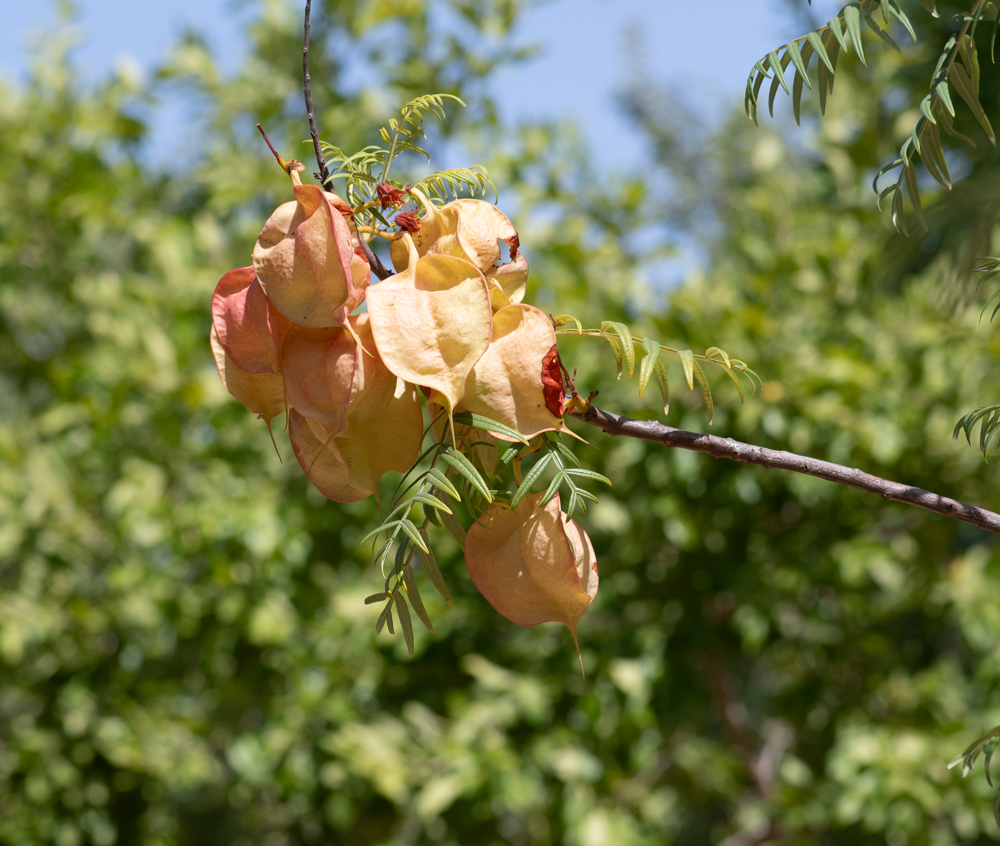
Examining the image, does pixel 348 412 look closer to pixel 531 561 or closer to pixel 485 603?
pixel 531 561

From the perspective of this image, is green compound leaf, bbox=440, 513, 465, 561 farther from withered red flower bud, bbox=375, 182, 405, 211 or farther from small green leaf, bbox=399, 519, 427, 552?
withered red flower bud, bbox=375, 182, 405, 211

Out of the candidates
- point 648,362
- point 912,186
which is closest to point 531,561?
point 648,362

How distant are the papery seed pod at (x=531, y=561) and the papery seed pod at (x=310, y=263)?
0.12m

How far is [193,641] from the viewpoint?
5.16 feet

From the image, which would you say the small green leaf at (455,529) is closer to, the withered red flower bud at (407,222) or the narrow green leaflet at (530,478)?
the narrow green leaflet at (530,478)

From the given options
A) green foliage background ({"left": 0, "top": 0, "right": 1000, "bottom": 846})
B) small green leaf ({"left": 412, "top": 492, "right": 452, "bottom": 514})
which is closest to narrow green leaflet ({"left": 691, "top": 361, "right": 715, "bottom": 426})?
small green leaf ({"left": 412, "top": 492, "right": 452, "bottom": 514})

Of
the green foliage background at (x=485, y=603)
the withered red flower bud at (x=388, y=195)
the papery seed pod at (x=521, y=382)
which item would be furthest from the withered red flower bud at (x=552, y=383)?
the green foliage background at (x=485, y=603)

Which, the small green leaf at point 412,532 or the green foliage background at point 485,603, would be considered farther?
the green foliage background at point 485,603

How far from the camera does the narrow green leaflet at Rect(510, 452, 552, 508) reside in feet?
1.27

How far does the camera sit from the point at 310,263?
0.39 metres

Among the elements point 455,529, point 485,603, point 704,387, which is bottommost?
point 485,603

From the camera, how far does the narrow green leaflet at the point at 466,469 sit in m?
0.37

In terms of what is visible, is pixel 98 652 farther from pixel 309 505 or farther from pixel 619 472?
pixel 619 472

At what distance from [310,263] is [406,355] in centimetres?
6
